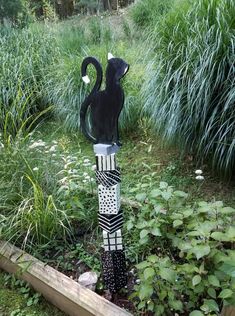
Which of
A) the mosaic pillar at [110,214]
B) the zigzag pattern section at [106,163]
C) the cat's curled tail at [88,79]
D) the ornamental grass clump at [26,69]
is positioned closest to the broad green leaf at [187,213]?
the mosaic pillar at [110,214]

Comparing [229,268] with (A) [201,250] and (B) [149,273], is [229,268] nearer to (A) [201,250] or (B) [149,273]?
(A) [201,250]

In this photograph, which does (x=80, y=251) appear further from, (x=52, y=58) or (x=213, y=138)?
(x=52, y=58)

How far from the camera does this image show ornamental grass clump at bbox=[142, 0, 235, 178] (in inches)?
87.6

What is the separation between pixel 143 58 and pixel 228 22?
86 cm

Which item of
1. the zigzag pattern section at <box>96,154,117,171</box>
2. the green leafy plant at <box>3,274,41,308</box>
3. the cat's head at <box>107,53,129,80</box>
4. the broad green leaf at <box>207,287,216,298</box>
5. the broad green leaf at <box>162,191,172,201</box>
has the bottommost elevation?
the green leafy plant at <box>3,274,41,308</box>

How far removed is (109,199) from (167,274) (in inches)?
14.5

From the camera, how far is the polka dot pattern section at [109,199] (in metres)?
1.45

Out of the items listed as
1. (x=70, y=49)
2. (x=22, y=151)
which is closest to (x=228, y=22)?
(x=22, y=151)

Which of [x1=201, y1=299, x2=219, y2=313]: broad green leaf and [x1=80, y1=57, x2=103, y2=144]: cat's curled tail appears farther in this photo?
[x1=80, y1=57, x2=103, y2=144]: cat's curled tail

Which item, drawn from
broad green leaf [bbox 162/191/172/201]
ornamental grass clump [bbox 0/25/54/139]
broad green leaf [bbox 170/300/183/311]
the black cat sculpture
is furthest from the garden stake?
ornamental grass clump [bbox 0/25/54/139]

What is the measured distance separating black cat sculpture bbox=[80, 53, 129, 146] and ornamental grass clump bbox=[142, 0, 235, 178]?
102cm

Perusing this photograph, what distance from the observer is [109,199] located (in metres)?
1.46

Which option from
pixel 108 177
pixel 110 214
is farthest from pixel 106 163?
pixel 110 214

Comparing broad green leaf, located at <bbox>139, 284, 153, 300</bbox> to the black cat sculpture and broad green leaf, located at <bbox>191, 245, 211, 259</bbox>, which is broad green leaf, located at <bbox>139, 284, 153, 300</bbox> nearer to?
broad green leaf, located at <bbox>191, 245, 211, 259</bbox>
